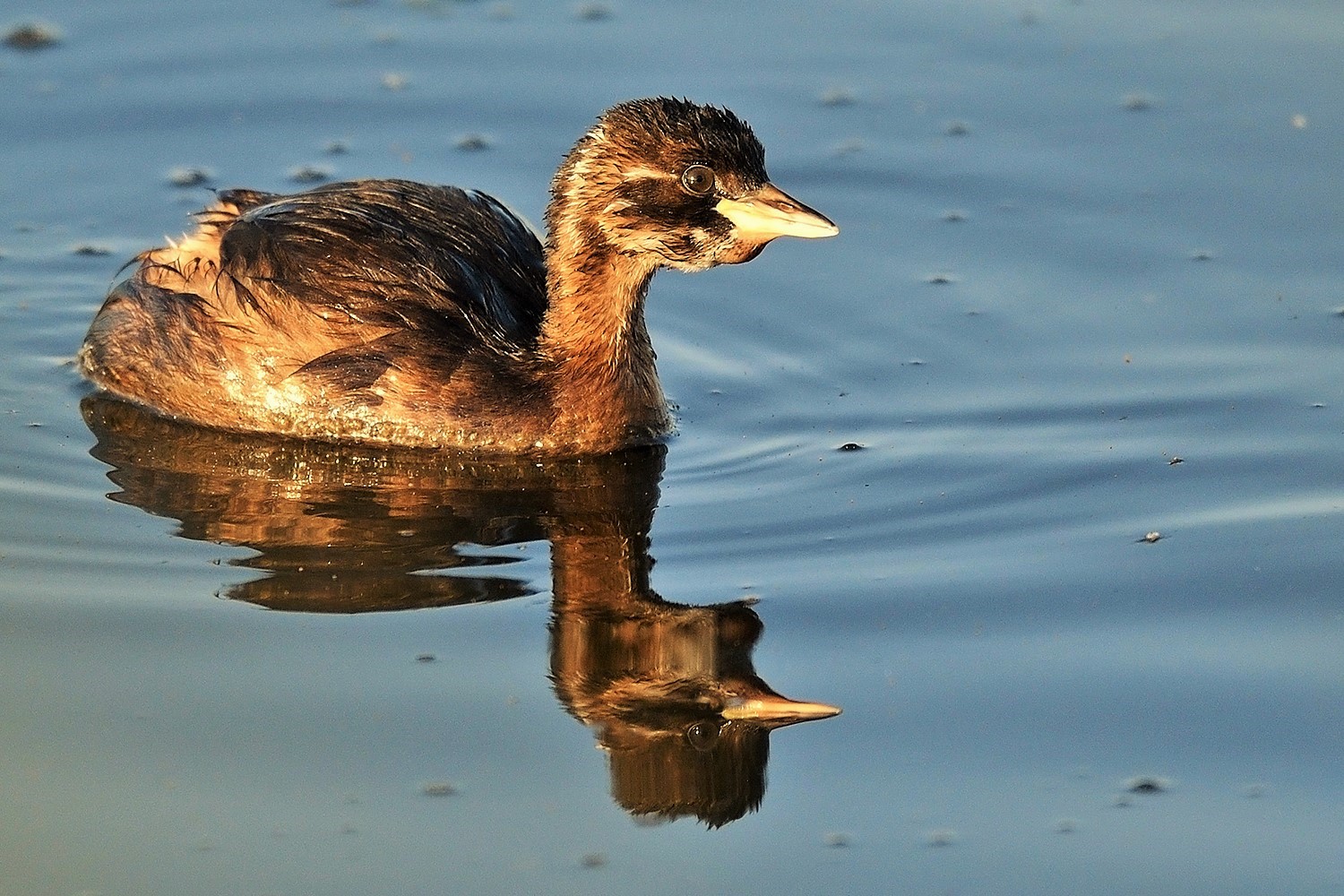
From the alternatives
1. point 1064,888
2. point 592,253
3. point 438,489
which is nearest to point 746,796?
point 1064,888

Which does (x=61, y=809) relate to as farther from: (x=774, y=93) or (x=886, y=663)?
(x=774, y=93)

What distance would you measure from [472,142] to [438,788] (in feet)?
21.3

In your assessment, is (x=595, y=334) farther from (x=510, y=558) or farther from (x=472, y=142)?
(x=472, y=142)

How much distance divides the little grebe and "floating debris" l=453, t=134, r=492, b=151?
2490mm

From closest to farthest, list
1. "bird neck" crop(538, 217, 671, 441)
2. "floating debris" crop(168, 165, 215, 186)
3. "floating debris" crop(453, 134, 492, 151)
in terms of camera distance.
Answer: "bird neck" crop(538, 217, 671, 441) → "floating debris" crop(168, 165, 215, 186) → "floating debris" crop(453, 134, 492, 151)

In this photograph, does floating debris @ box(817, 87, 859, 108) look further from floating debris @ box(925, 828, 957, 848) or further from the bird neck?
floating debris @ box(925, 828, 957, 848)

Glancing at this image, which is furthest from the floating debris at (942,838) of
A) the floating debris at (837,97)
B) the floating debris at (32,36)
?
the floating debris at (32,36)

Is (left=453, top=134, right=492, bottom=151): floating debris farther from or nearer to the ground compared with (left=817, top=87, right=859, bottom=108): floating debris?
nearer to the ground

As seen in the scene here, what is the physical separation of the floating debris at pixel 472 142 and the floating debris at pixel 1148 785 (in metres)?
6.77

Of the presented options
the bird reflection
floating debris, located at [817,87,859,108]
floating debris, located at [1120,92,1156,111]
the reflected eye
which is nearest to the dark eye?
the bird reflection

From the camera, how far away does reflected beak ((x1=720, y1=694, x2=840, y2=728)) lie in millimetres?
7840

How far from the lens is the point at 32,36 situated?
545 inches

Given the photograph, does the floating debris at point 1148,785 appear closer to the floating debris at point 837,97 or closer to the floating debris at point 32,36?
the floating debris at point 837,97

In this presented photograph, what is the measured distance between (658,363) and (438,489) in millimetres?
1899
